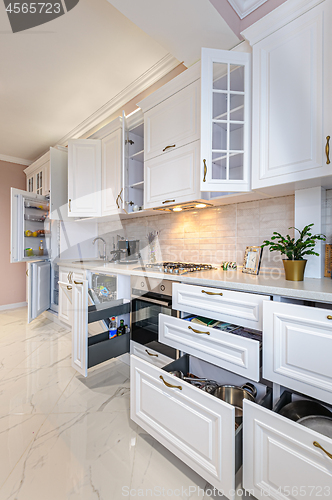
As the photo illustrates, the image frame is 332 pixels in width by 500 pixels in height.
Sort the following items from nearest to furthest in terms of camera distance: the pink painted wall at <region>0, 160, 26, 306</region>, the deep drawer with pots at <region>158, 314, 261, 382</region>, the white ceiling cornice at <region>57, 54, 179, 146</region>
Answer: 1. the deep drawer with pots at <region>158, 314, 261, 382</region>
2. the white ceiling cornice at <region>57, 54, 179, 146</region>
3. the pink painted wall at <region>0, 160, 26, 306</region>

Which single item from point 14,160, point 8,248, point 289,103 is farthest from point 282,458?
point 14,160

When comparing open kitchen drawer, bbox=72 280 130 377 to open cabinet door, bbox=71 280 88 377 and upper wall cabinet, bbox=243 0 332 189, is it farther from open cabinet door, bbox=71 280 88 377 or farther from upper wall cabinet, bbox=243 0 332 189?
upper wall cabinet, bbox=243 0 332 189

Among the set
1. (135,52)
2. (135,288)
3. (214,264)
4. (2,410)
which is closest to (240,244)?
(214,264)

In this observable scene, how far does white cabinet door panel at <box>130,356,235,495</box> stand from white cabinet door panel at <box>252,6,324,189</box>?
1.23m

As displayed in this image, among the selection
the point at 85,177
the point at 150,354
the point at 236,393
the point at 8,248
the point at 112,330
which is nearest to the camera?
the point at 236,393

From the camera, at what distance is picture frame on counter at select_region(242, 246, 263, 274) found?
165cm

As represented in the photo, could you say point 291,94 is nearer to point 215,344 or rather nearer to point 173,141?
point 173,141

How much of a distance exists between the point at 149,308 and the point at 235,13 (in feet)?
7.37

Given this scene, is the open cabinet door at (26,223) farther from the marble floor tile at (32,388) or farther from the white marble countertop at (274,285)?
the white marble countertop at (274,285)

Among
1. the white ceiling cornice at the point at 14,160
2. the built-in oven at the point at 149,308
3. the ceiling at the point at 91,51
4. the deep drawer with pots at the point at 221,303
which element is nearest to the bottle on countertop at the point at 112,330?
the built-in oven at the point at 149,308

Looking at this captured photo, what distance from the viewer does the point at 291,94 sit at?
4.33 ft

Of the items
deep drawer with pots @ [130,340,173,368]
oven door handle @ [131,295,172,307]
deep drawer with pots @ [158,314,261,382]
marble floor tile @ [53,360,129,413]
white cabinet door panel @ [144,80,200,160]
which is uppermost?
white cabinet door panel @ [144,80,200,160]

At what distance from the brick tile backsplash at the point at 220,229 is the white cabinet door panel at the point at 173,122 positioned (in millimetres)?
640

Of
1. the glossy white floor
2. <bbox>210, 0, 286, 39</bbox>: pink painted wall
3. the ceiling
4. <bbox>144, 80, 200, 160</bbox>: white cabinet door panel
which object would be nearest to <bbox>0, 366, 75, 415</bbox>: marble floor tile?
the glossy white floor
